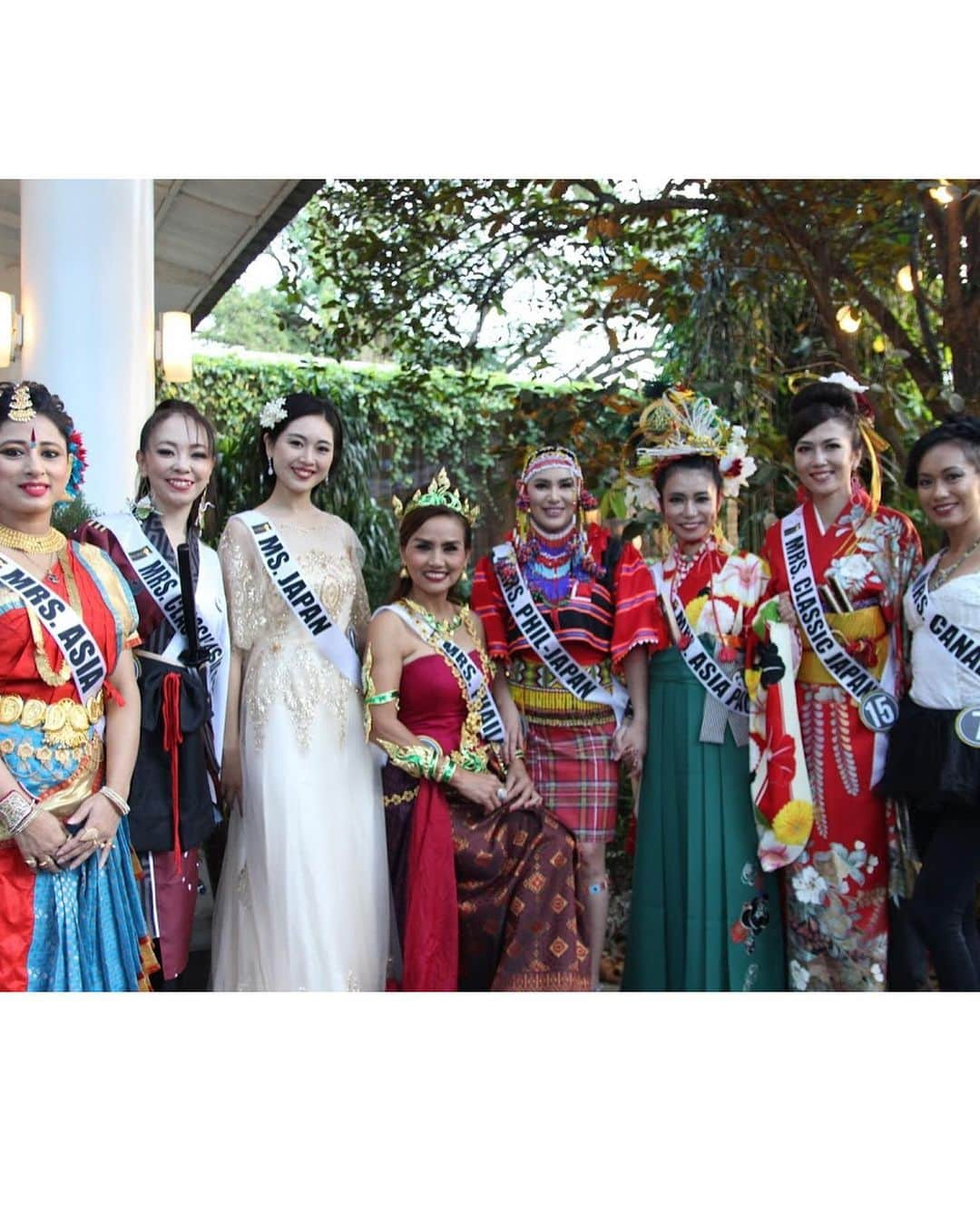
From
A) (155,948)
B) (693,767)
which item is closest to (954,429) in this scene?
(693,767)

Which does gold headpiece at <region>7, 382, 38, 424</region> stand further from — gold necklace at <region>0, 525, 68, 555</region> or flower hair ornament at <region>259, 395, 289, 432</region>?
flower hair ornament at <region>259, 395, 289, 432</region>

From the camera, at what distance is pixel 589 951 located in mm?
3566

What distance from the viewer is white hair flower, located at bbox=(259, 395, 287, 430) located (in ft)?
11.2

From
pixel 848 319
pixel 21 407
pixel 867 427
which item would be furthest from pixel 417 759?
pixel 848 319

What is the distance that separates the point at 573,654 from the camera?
11.8 feet

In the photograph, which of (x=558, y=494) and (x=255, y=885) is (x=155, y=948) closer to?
(x=255, y=885)

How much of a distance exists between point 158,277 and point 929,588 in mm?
6708

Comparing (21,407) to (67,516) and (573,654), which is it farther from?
(573,654)

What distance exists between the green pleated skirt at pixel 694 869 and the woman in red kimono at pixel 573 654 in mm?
105

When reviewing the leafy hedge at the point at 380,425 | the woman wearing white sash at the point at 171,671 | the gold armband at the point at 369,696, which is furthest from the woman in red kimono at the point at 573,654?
the leafy hedge at the point at 380,425

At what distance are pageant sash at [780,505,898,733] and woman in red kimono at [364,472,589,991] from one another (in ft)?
2.84

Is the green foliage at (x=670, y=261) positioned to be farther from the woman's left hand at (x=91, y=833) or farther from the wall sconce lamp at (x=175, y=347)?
the woman's left hand at (x=91, y=833)

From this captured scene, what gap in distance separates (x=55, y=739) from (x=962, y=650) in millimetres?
2202

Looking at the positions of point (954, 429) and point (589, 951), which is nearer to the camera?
point (954, 429)
